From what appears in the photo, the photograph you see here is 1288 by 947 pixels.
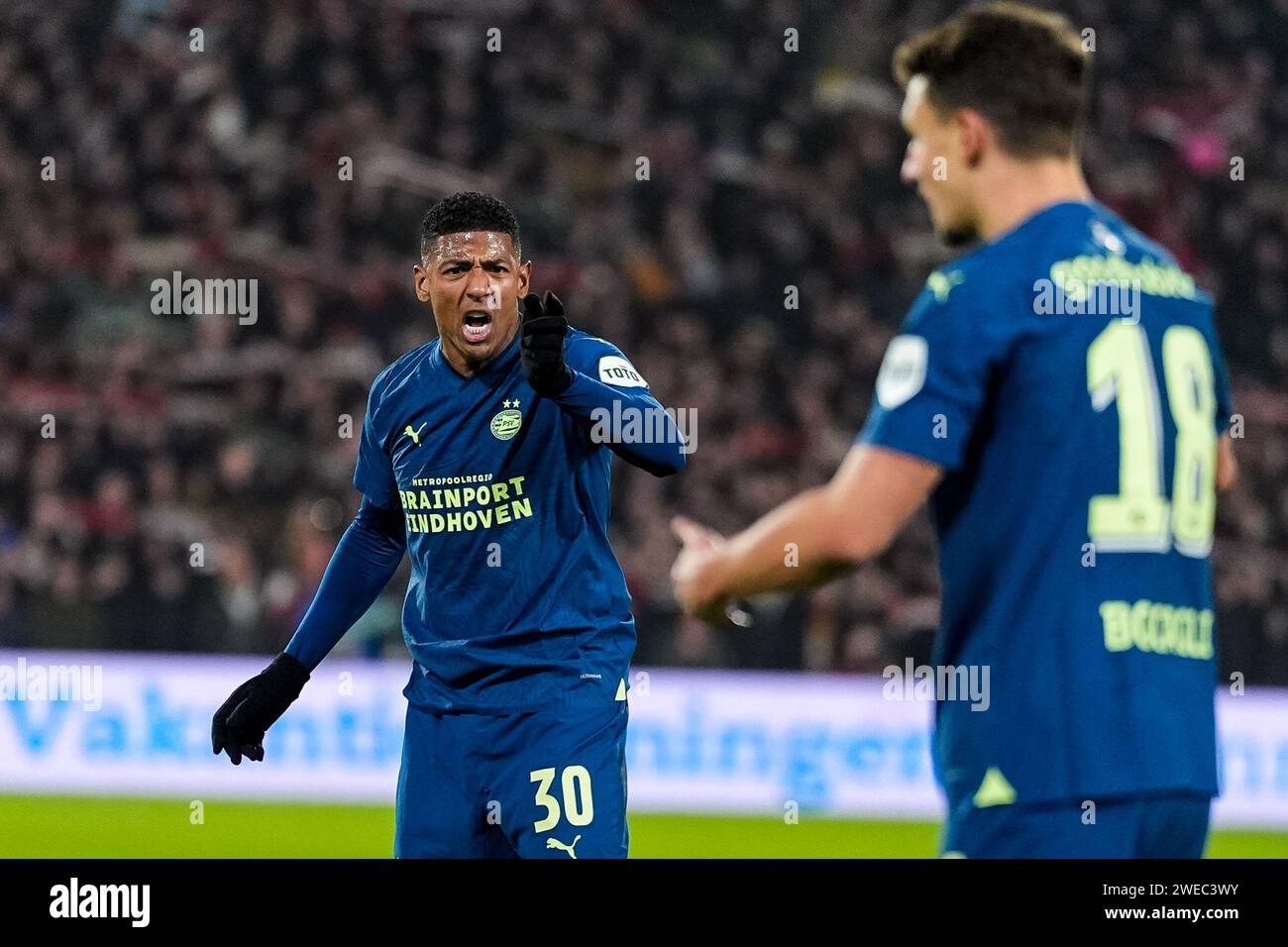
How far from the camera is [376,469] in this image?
513 cm

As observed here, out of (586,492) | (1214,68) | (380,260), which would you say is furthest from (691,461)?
(586,492)

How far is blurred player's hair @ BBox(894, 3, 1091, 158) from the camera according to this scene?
285 centimetres

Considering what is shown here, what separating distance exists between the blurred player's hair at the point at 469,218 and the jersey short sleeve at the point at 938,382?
234cm

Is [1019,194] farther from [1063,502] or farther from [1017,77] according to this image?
[1063,502]

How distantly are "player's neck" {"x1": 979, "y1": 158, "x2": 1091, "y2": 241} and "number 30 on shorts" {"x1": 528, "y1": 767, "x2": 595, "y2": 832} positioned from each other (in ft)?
7.25

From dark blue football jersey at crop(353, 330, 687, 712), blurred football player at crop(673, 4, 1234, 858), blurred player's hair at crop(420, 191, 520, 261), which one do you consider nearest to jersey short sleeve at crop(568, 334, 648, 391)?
dark blue football jersey at crop(353, 330, 687, 712)

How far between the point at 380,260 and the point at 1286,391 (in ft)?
24.6

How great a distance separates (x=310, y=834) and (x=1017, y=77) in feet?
27.0

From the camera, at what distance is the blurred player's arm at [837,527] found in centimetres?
265

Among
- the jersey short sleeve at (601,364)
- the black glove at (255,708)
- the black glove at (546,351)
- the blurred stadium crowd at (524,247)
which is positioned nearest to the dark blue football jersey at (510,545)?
the jersey short sleeve at (601,364)

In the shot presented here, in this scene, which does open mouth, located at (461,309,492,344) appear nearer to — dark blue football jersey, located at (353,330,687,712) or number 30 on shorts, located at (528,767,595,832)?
dark blue football jersey, located at (353,330,687,712)
